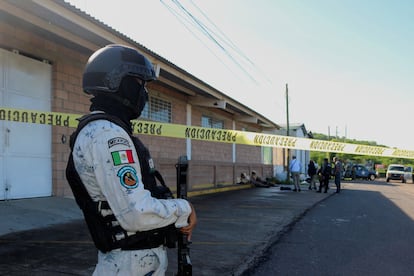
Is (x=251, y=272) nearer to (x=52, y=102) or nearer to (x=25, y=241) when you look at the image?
A: (x=25, y=241)

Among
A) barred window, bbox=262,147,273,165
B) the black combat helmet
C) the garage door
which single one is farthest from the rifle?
barred window, bbox=262,147,273,165

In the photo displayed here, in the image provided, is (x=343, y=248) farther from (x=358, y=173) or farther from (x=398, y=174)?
(x=358, y=173)

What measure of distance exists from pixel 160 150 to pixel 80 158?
418 inches

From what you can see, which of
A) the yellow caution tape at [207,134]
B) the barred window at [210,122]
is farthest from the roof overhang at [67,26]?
the barred window at [210,122]

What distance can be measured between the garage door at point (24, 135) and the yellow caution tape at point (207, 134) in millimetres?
1496

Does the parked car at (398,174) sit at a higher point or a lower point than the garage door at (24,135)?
lower


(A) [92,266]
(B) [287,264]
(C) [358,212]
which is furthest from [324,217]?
(A) [92,266]

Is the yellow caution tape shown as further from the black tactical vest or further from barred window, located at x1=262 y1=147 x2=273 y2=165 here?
barred window, located at x1=262 y1=147 x2=273 y2=165

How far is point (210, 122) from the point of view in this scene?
16.6 m

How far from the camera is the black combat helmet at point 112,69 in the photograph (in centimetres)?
176

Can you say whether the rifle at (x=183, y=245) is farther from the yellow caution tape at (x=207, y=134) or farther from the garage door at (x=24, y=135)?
the garage door at (x=24, y=135)

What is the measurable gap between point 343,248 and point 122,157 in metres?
5.14

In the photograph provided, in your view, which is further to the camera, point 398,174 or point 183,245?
point 398,174

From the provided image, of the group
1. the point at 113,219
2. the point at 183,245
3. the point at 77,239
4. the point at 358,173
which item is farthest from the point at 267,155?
the point at 113,219
